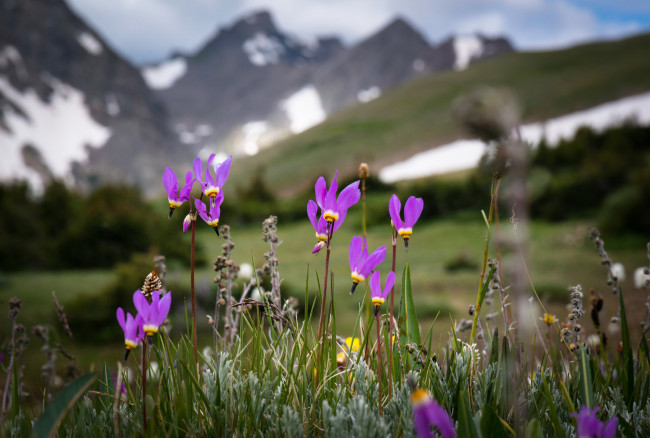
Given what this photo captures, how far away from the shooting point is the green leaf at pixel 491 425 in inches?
37.2

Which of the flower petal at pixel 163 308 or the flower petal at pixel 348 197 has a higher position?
the flower petal at pixel 348 197

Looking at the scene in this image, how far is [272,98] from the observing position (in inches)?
4985

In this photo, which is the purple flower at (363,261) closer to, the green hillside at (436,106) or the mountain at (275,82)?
the green hillside at (436,106)

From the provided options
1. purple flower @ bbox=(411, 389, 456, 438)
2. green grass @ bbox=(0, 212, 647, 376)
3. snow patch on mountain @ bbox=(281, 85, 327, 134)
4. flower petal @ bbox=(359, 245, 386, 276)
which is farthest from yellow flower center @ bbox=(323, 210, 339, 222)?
snow patch on mountain @ bbox=(281, 85, 327, 134)

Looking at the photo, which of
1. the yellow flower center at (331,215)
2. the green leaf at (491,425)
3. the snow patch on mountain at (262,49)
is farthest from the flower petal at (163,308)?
the snow patch on mountain at (262,49)

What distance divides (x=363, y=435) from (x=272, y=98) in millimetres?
131532

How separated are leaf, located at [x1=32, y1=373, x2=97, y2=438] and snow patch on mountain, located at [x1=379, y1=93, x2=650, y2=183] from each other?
13475 mm

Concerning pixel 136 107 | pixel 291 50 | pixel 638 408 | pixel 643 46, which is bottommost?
pixel 638 408

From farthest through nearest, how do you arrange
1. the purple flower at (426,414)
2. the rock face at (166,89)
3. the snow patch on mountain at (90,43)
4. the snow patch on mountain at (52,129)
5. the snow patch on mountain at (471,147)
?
the snow patch on mountain at (90,43) → the rock face at (166,89) → the snow patch on mountain at (52,129) → the snow patch on mountain at (471,147) → the purple flower at (426,414)

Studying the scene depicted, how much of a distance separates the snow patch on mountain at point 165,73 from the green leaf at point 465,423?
151680 mm

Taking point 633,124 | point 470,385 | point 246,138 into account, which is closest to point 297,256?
point 470,385

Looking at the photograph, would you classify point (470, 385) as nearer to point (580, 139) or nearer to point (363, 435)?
point (363, 435)

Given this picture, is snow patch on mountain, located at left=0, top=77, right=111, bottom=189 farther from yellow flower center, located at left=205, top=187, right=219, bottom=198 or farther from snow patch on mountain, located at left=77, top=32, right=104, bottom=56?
yellow flower center, located at left=205, top=187, right=219, bottom=198

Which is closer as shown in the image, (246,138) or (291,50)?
(246,138)
